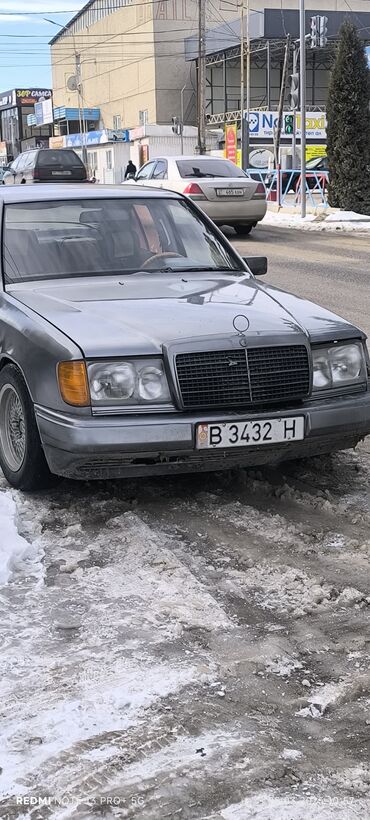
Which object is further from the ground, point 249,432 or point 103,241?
point 103,241

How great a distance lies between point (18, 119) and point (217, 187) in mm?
99669

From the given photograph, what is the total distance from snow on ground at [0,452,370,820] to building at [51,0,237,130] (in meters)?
69.8

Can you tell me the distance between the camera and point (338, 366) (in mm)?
4750

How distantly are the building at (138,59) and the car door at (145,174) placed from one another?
5196 cm

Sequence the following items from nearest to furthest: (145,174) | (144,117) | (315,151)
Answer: (145,174) < (315,151) < (144,117)

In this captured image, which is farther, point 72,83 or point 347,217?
point 72,83

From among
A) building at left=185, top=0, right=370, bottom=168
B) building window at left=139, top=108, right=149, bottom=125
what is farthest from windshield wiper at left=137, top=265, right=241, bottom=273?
building window at left=139, top=108, right=149, bottom=125

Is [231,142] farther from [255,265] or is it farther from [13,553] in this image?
[13,553]

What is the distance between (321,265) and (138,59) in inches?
2515

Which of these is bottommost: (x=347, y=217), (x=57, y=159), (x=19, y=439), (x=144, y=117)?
(x=347, y=217)

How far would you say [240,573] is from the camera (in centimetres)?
385

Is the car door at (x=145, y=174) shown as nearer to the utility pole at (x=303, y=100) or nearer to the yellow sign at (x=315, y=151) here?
the utility pole at (x=303, y=100)

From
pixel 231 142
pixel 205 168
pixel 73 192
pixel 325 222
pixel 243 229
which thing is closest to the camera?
pixel 73 192

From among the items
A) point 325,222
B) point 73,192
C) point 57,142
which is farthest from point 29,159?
point 57,142
